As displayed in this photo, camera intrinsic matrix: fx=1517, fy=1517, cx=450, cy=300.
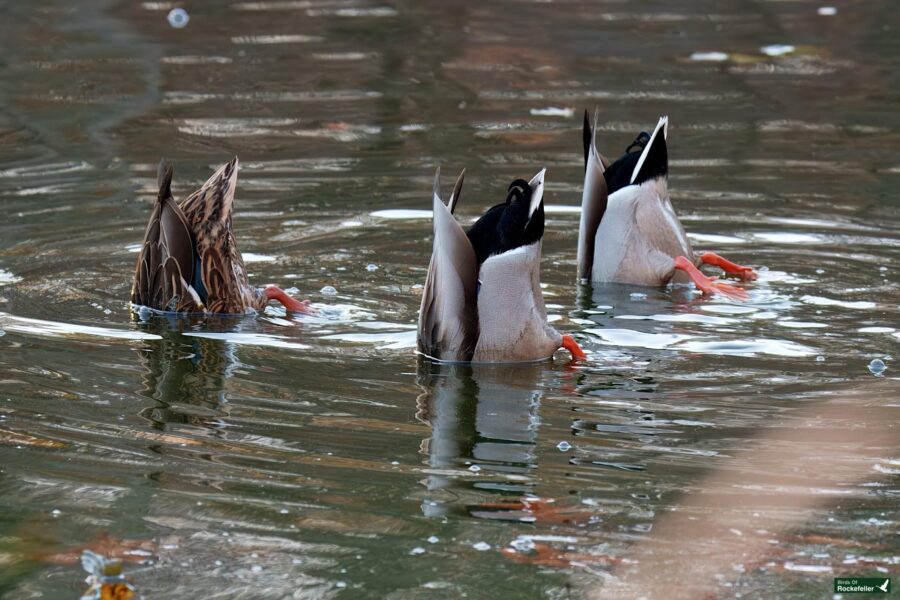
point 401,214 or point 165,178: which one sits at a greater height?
point 165,178

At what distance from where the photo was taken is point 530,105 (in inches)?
496

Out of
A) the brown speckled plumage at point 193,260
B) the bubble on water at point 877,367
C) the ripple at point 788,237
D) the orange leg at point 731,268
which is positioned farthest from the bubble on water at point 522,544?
the ripple at point 788,237

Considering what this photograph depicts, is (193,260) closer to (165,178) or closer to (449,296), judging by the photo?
(165,178)

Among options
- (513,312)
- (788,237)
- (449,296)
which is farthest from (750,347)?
(788,237)

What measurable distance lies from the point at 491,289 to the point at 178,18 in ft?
33.2

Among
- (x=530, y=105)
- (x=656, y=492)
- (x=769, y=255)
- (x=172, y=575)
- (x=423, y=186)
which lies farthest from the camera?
(x=530, y=105)

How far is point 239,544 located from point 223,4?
1263 cm

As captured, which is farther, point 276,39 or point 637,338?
point 276,39

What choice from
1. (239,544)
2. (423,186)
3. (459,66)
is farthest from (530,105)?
(239,544)

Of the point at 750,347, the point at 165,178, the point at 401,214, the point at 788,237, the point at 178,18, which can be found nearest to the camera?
the point at 750,347

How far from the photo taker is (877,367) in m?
6.16

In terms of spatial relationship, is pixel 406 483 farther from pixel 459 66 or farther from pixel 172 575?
pixel 459 66

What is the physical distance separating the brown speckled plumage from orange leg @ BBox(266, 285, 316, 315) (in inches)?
3.5

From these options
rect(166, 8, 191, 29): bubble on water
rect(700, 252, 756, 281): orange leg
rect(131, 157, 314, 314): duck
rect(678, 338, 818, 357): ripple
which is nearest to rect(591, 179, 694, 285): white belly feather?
rect(700, 252, 756, 281): orange leg
